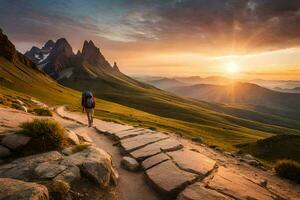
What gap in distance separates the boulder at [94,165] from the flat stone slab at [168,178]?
185 cm

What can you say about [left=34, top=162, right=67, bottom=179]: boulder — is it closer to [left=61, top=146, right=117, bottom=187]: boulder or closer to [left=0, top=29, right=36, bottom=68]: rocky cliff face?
[left=61, top=146, right=117, bottom=187]: boulder

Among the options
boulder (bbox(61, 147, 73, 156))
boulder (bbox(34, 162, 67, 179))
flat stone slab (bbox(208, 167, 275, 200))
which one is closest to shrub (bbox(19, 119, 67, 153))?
boulder (bbox(61, 147, 73, 156))

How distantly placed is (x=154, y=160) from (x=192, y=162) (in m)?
2.02

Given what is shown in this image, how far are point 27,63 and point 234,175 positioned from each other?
17835 centimetres

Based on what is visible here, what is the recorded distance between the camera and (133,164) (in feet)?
42.2

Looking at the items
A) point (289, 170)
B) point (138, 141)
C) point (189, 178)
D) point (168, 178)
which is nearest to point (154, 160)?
point (168, 178)

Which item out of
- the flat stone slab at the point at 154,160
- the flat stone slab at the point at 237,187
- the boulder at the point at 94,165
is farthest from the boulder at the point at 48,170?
the flat stone slab at the point at 237,187

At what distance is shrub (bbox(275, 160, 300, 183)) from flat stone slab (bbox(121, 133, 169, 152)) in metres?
7.94

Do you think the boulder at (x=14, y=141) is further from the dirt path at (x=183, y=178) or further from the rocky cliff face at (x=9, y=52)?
the rocky cliff face at (x=9, y=52)

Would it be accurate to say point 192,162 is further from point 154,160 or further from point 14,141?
point 14,141

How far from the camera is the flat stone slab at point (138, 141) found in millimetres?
15908

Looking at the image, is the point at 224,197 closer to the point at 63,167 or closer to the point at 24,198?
the point at 63,167

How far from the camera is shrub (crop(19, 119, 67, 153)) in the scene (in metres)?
11.5

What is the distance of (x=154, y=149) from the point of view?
15109 mm
